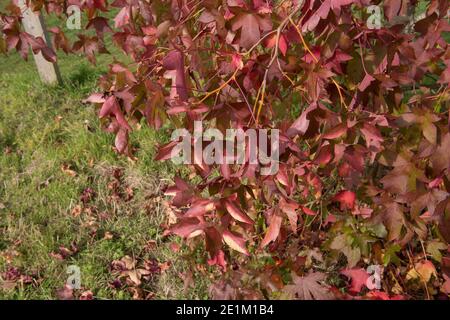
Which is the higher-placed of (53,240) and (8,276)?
(53,240)

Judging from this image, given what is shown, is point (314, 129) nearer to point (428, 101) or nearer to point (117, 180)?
point (428, 101)

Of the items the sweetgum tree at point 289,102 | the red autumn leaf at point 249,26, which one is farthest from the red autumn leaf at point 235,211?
the red autumn leaf at point 249,26

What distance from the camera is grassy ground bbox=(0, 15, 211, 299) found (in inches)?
105

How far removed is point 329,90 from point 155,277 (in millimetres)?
1452

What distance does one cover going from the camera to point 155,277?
2.73 m

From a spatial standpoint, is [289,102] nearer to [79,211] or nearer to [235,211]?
[235,211]

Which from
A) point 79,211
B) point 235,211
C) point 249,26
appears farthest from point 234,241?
point 79,211

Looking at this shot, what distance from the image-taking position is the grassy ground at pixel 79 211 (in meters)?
2.68

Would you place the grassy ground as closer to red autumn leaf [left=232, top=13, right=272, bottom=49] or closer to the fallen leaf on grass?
the fallen leaf on grass

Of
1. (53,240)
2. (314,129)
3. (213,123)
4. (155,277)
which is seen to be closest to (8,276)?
(53,240)

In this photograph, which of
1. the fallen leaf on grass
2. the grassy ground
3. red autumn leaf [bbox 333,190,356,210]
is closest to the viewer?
the fallen leaf on grass

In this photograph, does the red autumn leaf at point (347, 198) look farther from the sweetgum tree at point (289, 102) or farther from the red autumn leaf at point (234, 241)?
the red autumn leaf at point (234, 241)

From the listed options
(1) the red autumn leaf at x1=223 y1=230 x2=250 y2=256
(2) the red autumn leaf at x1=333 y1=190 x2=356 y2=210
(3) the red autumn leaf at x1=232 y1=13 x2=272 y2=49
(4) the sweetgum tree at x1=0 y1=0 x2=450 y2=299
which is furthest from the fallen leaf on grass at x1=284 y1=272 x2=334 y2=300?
(3) the red autumn leaf at x1=232 y1=13 x2=272 y2=49

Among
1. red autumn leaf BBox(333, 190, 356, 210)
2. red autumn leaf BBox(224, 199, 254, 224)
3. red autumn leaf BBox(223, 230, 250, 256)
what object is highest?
red autumn leaf BBox(333, 190, 356, 210)
